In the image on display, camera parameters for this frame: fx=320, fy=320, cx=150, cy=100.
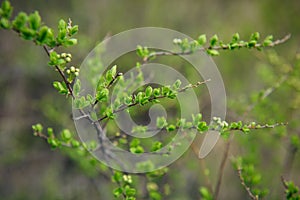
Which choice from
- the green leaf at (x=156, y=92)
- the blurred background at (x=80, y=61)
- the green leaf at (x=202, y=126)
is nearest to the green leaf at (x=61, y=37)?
the green leaf at (x=156, y=92)

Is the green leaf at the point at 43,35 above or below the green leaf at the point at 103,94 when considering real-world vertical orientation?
above

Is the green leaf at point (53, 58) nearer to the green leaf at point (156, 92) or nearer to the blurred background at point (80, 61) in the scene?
the green leaf at point (156, 92)

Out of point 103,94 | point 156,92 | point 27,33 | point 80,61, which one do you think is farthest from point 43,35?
point 80,61

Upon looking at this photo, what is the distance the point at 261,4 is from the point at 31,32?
2612 millimetres

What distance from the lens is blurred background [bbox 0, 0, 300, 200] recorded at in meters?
2.07

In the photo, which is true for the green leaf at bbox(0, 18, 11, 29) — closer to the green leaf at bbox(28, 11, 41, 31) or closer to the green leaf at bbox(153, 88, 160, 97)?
the green leaf at bbox(28, 11, 41, 31)

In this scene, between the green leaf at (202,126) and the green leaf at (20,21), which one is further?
the green leaf at (202,126)

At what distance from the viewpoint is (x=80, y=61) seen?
2139 millimetres

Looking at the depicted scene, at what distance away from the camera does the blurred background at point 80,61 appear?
207 centimetres

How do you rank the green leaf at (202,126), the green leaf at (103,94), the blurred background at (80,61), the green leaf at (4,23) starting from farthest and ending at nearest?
1. the blurred background at (80,61)
2. the green leaf at (202,126)
3. the green leaf at (103,94)
4. the green leaf at (4,23)

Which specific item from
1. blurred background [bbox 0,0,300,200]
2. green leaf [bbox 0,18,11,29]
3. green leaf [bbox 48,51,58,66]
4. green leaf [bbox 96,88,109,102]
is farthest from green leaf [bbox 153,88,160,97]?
blurred background [bbox 0,0,300,200]

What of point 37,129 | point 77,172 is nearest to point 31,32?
point 37,129

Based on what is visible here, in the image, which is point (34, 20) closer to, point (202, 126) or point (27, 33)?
point (27, 33)

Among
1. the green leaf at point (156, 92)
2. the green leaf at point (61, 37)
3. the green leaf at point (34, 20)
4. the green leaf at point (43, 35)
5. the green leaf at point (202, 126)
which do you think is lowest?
the green leaf at point (202, 126)
